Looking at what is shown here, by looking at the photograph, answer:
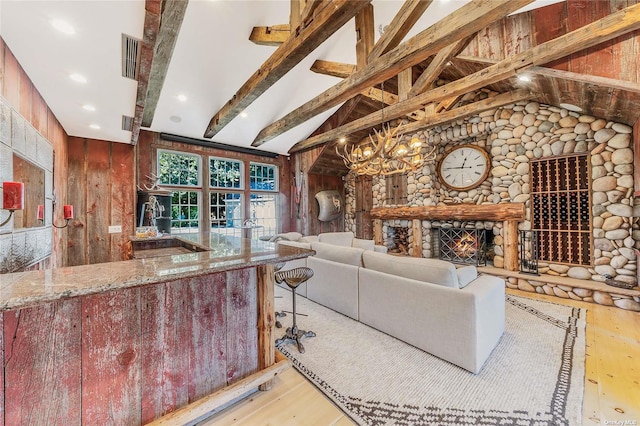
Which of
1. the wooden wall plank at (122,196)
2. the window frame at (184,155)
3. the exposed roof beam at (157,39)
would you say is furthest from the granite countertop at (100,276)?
the window frame at (184,155)

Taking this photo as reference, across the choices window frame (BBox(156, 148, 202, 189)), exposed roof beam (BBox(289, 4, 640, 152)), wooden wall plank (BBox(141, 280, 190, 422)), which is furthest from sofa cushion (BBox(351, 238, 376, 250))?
window frame (BBox(156, 148, 202, 189))

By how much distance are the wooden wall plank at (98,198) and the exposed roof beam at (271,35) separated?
3645mm

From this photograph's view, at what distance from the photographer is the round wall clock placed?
5.03 metres

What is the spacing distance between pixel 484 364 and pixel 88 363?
2.86 m

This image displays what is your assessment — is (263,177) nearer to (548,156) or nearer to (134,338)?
(134,338)

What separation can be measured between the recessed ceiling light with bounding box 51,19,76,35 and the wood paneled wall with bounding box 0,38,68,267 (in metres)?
0.43

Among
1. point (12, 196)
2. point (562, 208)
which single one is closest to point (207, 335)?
point (12, 196)

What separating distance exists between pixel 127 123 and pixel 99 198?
1651 mm

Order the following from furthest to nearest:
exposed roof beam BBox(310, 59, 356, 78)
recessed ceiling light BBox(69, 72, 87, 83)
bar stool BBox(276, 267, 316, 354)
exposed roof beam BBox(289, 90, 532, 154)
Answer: exposed roof beam BBox(289, 90, 532, 154) → exposed roof beam BBox(310, 59, 356, 78) → recessed ceiling light BBox(69, 72, 87, 83) → bar stool BBox(276, 267, 316, 354)

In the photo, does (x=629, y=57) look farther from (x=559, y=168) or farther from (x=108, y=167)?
(x=108, y=167)

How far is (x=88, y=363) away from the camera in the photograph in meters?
1.30

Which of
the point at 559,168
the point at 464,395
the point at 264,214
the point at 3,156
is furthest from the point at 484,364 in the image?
the point at 264,214

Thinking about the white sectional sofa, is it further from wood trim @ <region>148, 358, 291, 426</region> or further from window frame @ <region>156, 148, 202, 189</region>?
window frame @ <region>156, 148, 202, 189</region>

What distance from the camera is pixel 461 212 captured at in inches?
197
